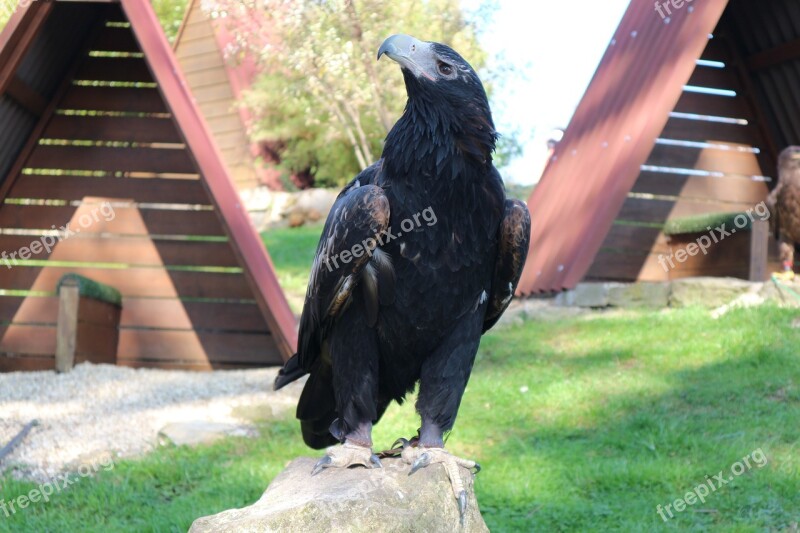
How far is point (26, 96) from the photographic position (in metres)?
7.38

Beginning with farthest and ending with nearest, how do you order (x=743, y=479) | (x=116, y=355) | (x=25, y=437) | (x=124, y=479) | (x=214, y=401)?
(x=116, y=355) < (x=214, y=401) < (x=25, y=437) < (x=124, y=479) < (x=743, y=479)

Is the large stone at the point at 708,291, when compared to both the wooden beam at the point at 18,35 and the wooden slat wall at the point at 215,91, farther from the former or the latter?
the wooden slat wall at the point at 215,91

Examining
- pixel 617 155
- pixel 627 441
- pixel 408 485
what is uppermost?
pixel 408 485

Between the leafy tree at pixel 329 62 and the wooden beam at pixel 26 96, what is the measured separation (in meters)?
4.55

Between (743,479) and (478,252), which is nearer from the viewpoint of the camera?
(478,252)

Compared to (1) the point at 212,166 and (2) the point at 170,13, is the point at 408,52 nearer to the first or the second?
(1) the point at 212,166

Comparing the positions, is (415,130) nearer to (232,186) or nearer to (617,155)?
(232,186)

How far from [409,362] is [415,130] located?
0.86m

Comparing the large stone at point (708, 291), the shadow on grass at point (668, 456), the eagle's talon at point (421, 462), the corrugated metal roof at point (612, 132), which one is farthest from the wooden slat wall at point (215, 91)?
the eagle's talon at point (421, 462)

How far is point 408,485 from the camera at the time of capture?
2.93 meters

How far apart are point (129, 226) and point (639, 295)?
4963 mm

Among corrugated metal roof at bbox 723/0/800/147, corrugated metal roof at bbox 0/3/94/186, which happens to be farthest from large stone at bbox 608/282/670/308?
corrugated metal roof at bbox 0/3/94/186

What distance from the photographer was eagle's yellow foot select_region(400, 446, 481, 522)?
297cm

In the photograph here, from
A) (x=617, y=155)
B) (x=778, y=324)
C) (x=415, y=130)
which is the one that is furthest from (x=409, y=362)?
(x=617, y=155)
